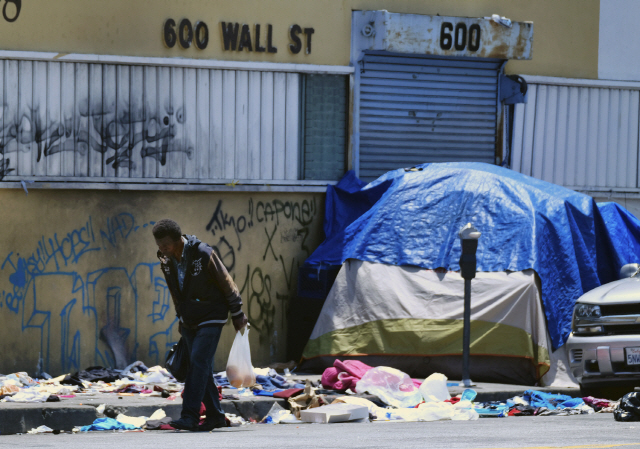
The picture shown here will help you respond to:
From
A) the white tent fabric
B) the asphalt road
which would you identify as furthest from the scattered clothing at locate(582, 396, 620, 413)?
the white tent fabric

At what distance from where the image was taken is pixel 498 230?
12.6 m

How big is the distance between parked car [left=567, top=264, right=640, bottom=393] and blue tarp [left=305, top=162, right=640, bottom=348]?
1869 millimetres

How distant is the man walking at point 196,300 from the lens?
27.8 ft

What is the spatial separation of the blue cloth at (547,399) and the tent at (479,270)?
89cm

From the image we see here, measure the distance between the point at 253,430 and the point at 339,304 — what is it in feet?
12.8

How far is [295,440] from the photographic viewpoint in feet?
25.6

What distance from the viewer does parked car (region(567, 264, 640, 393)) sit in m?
9.62

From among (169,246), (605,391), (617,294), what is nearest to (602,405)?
(605,391)

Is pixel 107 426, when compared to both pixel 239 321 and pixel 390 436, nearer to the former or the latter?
pixel 239 321

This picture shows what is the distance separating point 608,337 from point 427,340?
111 inches

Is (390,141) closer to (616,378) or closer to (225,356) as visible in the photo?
(225,356)

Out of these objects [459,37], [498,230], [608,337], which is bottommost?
[608,337]

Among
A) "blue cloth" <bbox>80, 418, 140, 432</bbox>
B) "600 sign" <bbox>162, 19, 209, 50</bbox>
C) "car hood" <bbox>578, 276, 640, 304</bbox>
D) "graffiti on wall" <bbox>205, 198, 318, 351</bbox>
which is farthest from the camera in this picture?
"graffiti on wall" <bbox>205, 198, 318, 351</bbox>

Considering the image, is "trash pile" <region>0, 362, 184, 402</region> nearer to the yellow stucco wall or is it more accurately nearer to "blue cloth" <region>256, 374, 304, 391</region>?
"blue cloth" <region>256, 374, 304, 391</region>
